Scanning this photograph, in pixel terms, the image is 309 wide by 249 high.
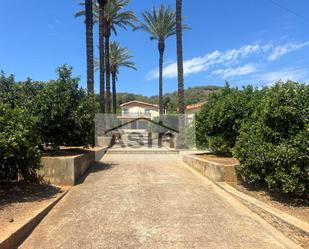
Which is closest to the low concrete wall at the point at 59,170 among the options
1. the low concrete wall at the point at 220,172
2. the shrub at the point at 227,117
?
the low concrete wall at the point at 220,172

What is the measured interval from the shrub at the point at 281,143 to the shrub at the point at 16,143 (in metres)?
4.84

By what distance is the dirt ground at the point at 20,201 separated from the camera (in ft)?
19.9

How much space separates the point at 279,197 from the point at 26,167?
5618 mm

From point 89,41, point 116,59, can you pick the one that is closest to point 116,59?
point 116,59

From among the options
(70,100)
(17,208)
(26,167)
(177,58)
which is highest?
(177,58)

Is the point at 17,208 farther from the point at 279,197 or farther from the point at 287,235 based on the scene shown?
the point at 279,197

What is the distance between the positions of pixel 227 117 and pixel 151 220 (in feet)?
21.8

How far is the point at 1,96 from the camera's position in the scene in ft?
36.7

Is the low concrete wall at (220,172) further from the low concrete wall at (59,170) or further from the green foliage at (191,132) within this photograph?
the green foliage at (191,132)

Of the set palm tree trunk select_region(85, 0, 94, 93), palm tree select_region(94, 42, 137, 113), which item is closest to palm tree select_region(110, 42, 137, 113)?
palm tree select_region(94, 42, 137, 113)

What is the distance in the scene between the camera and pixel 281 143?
824 cm

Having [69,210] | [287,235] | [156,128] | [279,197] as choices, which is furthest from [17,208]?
[156,128]

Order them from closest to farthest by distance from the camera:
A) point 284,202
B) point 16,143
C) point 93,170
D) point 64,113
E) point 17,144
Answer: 1. point 16,143
2. point 17,144
3. point 284,202
4. point 64,113
5. point 93,170

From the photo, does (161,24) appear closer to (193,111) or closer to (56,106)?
(193,111)
